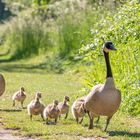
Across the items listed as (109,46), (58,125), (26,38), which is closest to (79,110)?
(58,125)

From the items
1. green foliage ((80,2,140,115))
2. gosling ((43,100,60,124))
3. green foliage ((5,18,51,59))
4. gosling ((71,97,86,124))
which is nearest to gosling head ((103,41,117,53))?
gosling ((71,97,86,124))

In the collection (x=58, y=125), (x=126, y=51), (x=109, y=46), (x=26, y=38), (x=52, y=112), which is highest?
(x=26, y=38)

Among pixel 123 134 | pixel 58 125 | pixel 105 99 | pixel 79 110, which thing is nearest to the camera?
pixel 105 99

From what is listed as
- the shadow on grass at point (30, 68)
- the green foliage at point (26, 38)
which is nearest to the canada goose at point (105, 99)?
the shadow on grass at point (30, 68)

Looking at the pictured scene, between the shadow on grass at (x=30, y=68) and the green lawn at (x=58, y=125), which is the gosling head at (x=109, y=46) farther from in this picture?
the shadow on grass at (x=30, y=68)

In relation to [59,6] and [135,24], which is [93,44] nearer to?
[135,24]

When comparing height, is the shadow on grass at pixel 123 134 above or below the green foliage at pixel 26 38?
below

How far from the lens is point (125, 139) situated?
32.1 feet

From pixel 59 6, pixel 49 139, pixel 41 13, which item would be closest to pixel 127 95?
pixel 49 139

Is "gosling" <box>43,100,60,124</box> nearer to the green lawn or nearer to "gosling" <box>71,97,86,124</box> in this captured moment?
the green lawn

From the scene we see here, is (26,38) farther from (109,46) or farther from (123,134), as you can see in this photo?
(123,134)

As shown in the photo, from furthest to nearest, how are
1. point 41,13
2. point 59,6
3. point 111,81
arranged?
1. point 41,13
2. point 59,6
3. point 111,81

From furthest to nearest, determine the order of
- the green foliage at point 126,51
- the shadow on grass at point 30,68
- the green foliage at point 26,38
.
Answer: the green foliage at point 26,38, the shadow on grass at point 30,68, the green foliage at point 126,51

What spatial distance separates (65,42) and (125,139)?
18.1m
